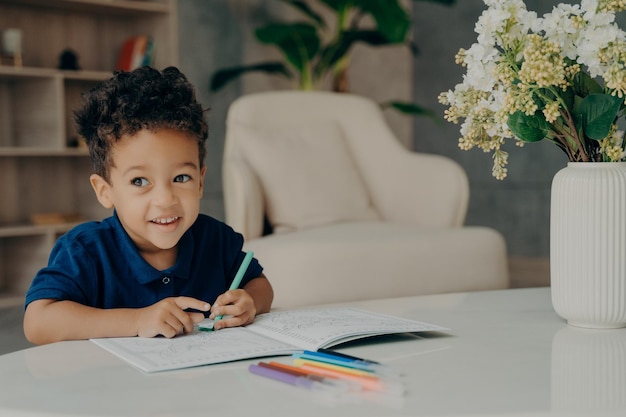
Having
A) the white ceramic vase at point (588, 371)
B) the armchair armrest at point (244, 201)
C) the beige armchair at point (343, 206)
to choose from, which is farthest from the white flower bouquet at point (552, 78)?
the armchair armrest at point (244, 201)

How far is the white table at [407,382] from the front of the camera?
657 mm

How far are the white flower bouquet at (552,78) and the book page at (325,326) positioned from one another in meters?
0.28

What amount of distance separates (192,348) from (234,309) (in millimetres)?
138

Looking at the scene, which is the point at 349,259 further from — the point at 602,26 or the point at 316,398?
the point at 316,398

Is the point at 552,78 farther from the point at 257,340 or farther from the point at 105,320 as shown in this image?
the point at 105,320

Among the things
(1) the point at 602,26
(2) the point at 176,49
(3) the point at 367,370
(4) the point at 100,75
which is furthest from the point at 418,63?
(3) the point at 367,370

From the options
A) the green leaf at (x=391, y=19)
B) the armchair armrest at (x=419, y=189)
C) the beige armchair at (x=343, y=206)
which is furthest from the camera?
the green leaf at (x=391, y=19)

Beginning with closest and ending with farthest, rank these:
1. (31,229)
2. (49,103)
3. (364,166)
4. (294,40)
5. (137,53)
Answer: (364,166), (31,229), (49,103), (137,53), (294,40)

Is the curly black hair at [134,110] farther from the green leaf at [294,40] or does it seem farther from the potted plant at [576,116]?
the green leaf at [294,40]

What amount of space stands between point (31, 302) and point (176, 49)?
8.60 feet

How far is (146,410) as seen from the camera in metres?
0.66

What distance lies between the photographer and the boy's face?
1.05m

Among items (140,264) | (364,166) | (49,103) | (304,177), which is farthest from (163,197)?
(49,103)

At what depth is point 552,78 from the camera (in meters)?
0.95
